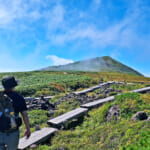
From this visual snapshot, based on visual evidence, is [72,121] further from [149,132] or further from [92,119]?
[149,132]

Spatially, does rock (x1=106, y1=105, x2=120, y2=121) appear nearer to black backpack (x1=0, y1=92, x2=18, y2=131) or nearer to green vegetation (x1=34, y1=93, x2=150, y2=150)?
green vegetation (x1=34, y1=93, x2=150, y2=150)

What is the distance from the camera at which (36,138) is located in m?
5.73

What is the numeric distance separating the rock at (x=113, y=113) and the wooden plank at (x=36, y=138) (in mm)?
2427

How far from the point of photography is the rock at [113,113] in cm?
679

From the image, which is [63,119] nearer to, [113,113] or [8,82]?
[113,113]

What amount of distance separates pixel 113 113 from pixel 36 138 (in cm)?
341

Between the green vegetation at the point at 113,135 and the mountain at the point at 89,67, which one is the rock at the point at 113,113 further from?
the mountain at the point at 89,67

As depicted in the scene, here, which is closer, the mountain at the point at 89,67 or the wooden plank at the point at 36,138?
the wooden plank at the point at 36,138

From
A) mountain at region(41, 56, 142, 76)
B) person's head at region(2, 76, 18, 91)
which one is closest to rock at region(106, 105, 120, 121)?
person's head at region(2, 76, 18, 91)

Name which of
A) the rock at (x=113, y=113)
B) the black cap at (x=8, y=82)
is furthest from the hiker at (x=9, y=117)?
the rock at (x=113, y=113)

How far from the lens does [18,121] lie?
3484 mm

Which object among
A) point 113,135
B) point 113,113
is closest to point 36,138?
point 113,135

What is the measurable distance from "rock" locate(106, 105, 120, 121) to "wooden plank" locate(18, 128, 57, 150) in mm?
2427

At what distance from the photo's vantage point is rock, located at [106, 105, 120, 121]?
6795mm
